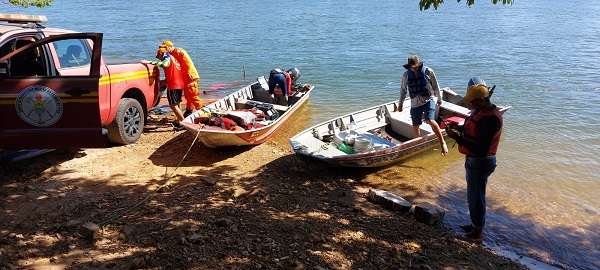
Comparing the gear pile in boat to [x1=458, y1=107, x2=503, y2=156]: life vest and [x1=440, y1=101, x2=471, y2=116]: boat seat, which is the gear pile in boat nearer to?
[x1=440, y1=101, x2=471, y2=116]: boat seat

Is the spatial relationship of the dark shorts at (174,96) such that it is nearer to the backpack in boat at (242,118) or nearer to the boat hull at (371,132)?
the backpack in boat at (242,118)

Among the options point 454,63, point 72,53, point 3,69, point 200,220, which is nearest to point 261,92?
point 72,53

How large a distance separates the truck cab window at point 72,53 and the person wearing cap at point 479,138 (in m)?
5.23

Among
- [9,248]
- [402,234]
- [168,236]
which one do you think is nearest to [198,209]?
[168,236]

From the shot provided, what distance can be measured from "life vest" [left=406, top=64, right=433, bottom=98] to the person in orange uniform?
4.17 meters

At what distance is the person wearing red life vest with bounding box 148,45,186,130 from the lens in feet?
30.5

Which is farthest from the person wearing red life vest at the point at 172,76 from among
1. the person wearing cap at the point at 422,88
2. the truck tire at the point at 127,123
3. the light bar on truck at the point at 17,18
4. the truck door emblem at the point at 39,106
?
the person wearing cap at the point at 422,88

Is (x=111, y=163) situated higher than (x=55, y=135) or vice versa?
(x=55, y=135)

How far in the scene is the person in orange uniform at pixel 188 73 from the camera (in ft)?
31.4

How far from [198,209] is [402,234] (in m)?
2.38

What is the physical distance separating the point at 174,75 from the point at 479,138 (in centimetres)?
605

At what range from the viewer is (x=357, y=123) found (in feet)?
32.7

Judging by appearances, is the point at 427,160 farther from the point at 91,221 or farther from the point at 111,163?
the point at 91,221

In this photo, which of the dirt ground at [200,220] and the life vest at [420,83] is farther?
the life vest at [420,83]
